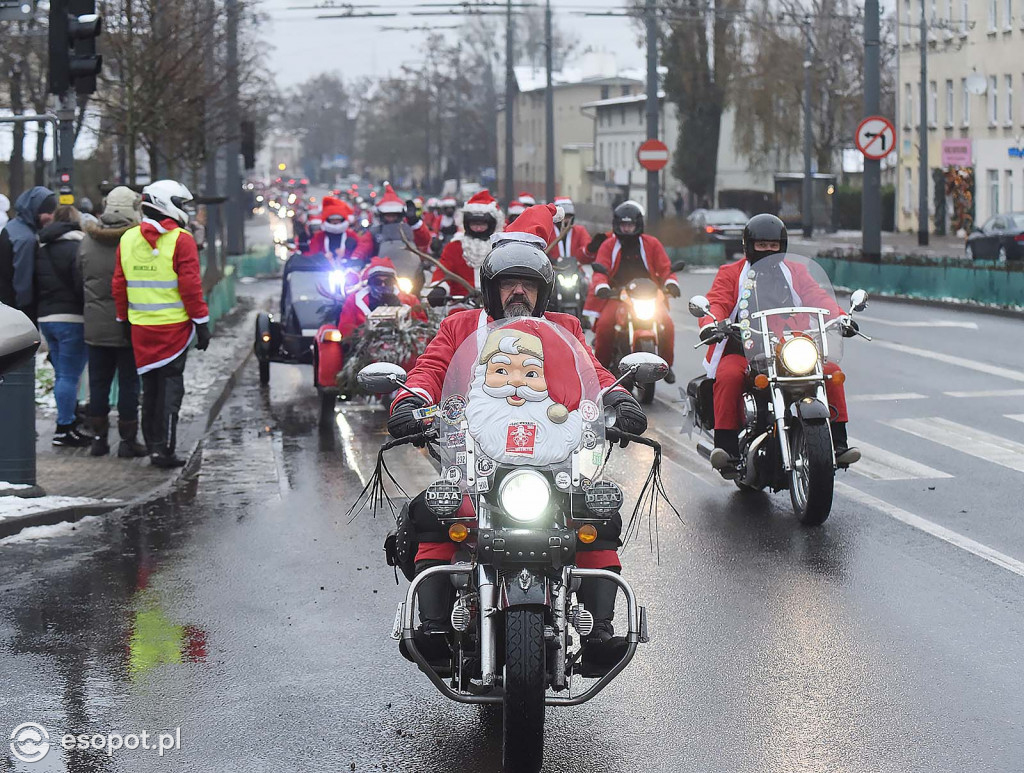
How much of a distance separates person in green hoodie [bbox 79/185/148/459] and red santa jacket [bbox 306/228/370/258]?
22.5 feet

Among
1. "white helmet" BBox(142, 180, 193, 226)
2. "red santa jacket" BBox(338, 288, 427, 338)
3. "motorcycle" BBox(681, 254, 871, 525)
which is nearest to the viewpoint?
"motorcycle" BBox(681, 254, 871, 525)

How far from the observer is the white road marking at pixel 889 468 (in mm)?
11656

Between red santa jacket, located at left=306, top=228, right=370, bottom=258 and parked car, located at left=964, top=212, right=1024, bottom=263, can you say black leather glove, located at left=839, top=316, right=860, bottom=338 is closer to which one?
red santa jacket, located at left=306, top=228, right=370, bottom=258

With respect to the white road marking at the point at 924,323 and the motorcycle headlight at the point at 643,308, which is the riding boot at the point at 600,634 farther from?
the white road marking at the point at 924,323

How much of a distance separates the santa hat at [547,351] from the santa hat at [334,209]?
14.3m

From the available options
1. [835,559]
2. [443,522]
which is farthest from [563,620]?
[835,559]

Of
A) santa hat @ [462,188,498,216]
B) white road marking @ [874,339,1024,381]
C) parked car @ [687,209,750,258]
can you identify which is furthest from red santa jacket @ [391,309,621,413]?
parked car @ [687,209,750,258]

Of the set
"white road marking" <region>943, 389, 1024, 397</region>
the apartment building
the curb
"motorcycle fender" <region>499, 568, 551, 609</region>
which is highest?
the apartment building

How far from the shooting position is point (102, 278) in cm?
1266

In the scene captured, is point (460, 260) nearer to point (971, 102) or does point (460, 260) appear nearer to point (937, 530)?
point (937, 530)

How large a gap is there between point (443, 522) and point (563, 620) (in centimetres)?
56

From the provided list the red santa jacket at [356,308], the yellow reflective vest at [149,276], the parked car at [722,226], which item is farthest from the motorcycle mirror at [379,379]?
the parked car at [722,226]

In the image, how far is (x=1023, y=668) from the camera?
6.91 meters

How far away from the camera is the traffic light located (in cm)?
1296
